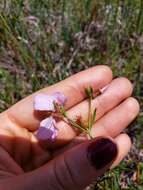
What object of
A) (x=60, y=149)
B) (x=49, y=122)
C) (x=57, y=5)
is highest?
(x=57, y=5)

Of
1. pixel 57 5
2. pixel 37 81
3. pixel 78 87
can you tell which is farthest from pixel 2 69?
pixel 78 87

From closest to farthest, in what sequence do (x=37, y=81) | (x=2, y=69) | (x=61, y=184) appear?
1. (x=61, y=184)
2. (x=37, y=81)
3. (x=2, y=69)

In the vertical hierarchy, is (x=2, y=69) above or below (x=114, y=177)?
above

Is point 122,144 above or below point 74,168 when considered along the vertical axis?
below

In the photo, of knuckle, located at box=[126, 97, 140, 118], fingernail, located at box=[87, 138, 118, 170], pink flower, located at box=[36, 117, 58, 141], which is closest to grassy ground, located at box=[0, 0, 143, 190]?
knuckle, located at box=[126, 97, 140, 118]

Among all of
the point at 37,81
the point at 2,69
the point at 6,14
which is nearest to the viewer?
the point at 6,14

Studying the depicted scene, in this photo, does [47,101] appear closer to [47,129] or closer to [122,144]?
[47,129]

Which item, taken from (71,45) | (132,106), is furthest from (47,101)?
(71,45)

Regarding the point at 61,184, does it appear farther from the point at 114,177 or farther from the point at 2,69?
the point at 2,69
